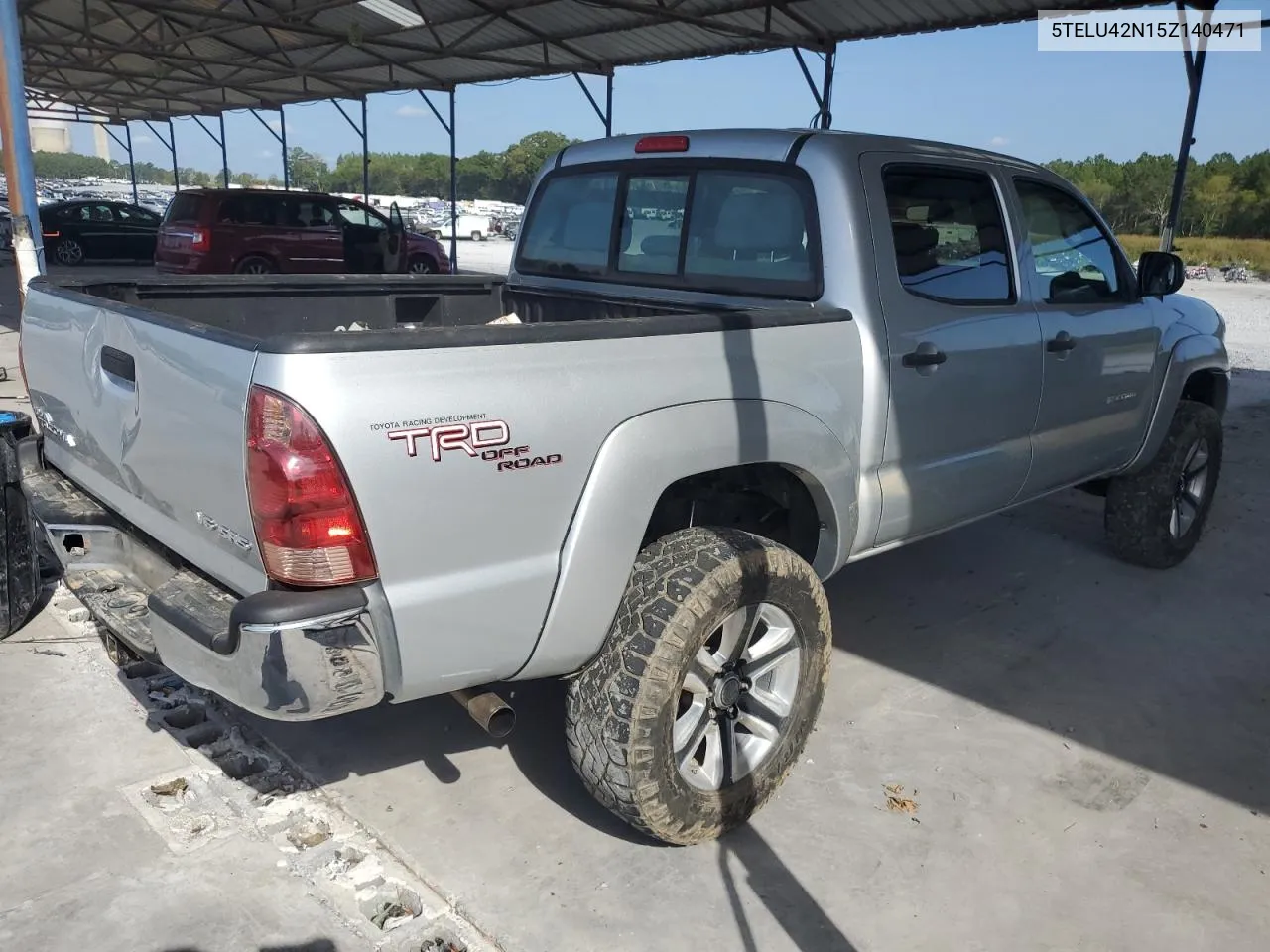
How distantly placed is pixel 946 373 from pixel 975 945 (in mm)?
1798

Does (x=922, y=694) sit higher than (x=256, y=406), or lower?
lower

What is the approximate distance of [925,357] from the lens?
326 centimetres

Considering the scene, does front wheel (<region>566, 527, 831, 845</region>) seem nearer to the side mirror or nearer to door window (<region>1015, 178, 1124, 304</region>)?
door window (<region>1015, 178, 1124, 304</region>)

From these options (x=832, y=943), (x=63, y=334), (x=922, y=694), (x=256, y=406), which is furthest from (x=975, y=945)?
(x=63, y=334)

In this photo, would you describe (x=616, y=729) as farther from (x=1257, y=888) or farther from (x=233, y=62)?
(x=233, y=62)

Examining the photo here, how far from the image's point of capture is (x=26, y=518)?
3889mm

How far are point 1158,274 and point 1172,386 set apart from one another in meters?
0.65

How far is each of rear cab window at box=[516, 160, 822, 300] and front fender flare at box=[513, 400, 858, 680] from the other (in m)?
0.76

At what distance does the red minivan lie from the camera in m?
14.8

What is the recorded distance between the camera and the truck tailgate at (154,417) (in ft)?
7.10

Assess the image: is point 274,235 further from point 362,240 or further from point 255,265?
point 362,240

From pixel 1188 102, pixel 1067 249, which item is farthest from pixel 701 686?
pixel 1188 102

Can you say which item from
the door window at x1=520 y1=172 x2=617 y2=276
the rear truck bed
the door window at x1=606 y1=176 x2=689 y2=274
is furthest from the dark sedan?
the rear truck bed

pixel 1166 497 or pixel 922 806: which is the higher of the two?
pixel 1166 497
